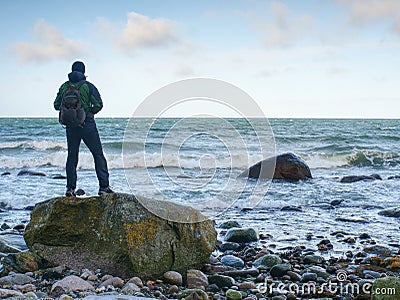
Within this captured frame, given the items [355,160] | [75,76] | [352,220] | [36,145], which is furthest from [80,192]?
[36,145]

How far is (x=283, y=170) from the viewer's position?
48.4 feet

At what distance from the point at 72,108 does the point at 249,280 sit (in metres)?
3.21

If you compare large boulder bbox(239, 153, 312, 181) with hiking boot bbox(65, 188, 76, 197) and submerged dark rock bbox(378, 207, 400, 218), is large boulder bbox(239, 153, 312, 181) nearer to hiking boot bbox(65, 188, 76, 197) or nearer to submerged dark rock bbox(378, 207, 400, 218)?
submerged dark rock bbox(378, 207, 400, 218)

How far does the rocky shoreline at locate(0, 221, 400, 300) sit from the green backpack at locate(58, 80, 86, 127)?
1.90 meters

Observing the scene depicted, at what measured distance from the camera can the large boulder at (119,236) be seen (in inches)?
202

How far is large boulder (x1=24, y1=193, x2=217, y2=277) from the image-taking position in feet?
16.8

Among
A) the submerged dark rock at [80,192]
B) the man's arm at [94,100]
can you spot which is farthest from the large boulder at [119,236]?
the submerged dark rock at [80,192]

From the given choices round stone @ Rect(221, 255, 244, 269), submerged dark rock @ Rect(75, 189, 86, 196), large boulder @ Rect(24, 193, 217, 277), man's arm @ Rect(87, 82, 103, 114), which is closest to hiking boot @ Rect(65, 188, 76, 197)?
large boulder @ Rect(24, 193, 217, 277)

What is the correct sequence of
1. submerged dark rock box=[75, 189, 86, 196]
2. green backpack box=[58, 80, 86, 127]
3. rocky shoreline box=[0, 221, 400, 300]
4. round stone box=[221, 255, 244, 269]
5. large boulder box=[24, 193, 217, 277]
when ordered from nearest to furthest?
rocky shoreline box=[0, 221, 400, 300] → large boulder box=[24, 193, 217, 277] → round stone box=[221, 255, 244, 269] → green backpack box=[58, 80, 86, 127] → submerged dark rock box=[75, 189, 86, 196]

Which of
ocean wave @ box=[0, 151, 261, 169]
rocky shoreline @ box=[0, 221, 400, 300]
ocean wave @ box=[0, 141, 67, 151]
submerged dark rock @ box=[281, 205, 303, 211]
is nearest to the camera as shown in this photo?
rocky shoreline @ box=[0, 221, 400, 300]

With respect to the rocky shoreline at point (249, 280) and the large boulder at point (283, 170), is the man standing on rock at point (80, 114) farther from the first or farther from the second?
the large boulder at point (283, 170)

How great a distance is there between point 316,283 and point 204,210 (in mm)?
4713

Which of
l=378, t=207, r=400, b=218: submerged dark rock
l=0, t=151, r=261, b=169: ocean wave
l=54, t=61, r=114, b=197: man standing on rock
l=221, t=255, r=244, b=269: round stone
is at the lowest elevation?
l=221, t=255, r=244, b=269: round stone

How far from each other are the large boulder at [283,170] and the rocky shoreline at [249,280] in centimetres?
838
